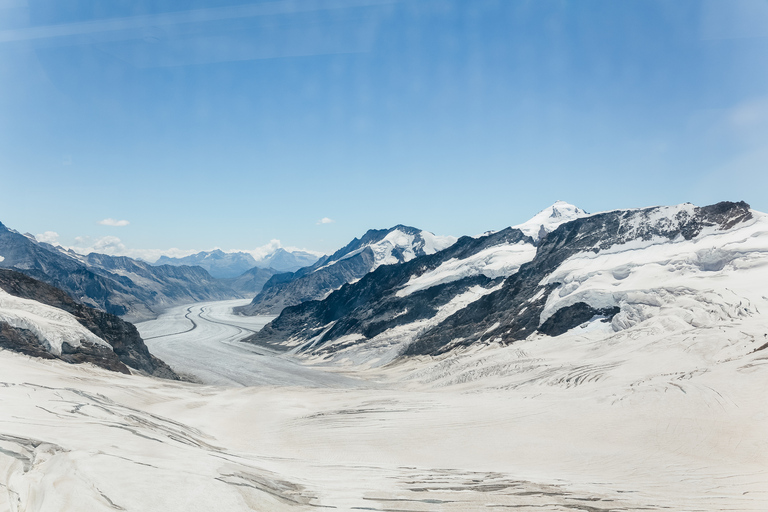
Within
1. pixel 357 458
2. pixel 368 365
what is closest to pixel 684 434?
pixel 357 458

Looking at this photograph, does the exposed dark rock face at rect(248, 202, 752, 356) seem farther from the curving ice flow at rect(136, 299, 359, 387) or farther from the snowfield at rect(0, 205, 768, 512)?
the curving ice flow at rect(136, 299, 359, 387)

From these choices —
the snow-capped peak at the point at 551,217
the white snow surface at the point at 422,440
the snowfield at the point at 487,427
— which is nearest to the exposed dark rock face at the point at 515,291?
the snowfield at the point at 487,427

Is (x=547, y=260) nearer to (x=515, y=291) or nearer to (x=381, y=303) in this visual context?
(x=515, y=291)

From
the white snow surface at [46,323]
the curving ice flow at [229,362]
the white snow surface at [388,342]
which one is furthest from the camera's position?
the white snow surface at [388,342]

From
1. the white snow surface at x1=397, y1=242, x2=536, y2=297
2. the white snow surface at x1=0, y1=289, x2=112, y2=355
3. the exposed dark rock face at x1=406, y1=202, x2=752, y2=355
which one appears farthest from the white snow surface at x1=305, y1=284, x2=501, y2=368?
the white snow surface at x1=0, y1=289, x2=112, y2=355

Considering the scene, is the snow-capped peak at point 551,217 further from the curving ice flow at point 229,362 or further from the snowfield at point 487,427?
the snowfield at point 487,427
